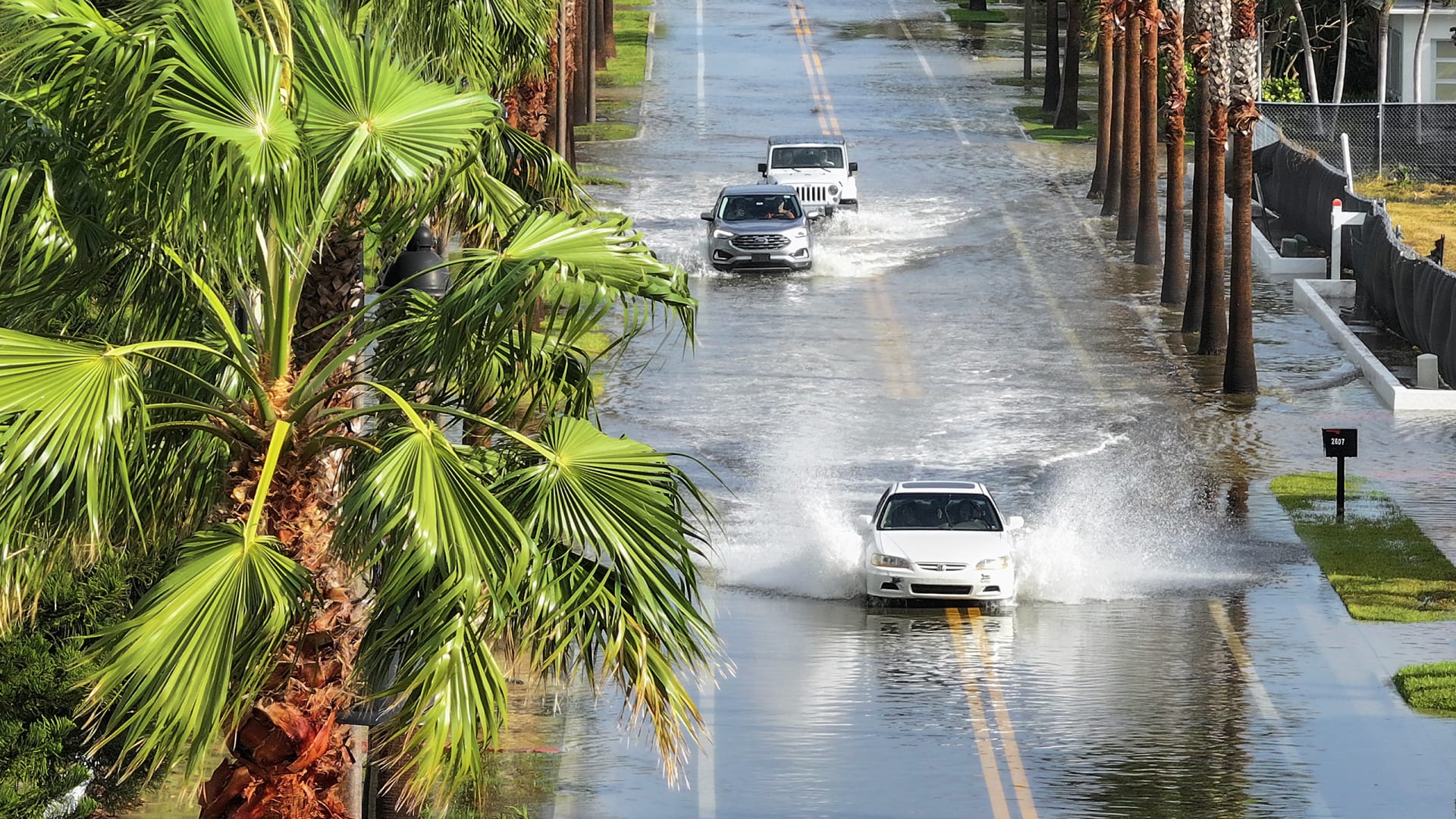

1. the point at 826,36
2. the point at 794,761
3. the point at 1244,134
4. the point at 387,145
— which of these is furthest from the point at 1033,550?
the point at 826,36

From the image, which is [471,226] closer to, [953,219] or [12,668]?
[12,668]

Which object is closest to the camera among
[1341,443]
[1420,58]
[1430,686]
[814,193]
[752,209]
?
[1430,686]

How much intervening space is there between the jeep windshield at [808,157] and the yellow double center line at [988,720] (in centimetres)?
2594

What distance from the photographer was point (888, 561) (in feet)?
73.0

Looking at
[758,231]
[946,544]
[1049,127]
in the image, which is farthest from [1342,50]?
[946,544]

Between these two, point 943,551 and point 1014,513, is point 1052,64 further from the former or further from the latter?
point 943,551

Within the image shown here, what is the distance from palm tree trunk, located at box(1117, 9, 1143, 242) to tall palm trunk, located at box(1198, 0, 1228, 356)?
8.63 metres

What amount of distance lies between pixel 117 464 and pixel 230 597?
713 mm

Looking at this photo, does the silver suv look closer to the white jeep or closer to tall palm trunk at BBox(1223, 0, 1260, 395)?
the white jeep

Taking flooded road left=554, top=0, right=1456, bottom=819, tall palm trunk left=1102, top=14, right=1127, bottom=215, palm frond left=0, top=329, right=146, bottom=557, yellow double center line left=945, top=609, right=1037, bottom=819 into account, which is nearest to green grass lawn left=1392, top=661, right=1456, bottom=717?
flooded road left=554, top=0, right=1456, bottom=819

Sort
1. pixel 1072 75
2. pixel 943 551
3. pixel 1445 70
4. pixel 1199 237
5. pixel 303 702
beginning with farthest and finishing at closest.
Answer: pixel 1445 70 < pixel 1072 75 < pixel 1199 237 < pixel 943 551 < pixel 303 702

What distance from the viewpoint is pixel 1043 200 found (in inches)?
1921

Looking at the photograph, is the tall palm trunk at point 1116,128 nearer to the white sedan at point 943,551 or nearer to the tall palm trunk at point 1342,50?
the tall palm trunk at point 1342,50

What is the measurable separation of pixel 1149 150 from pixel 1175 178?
4.12 metres
